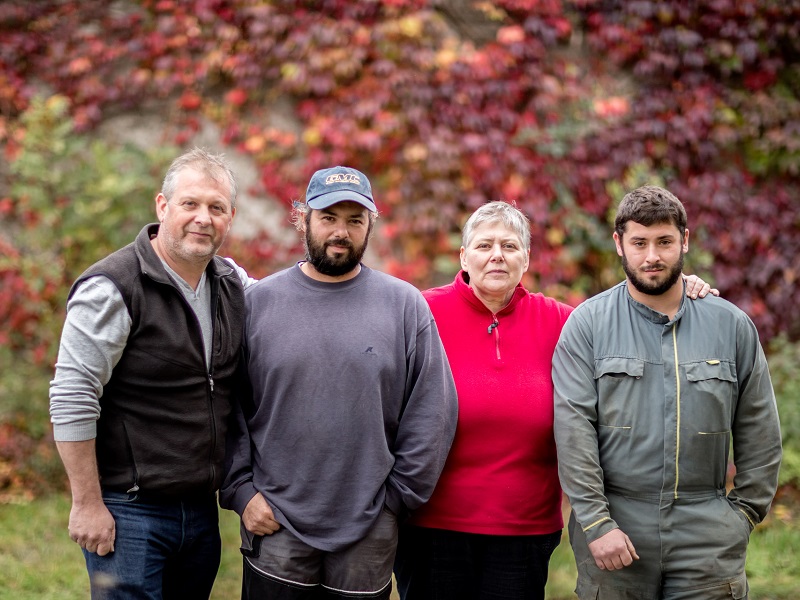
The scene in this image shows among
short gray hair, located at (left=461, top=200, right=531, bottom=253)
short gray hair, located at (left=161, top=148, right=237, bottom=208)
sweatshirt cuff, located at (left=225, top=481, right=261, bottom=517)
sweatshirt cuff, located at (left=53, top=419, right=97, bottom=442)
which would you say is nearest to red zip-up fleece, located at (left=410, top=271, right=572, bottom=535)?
short gray hair, located at (left=461, top=200, right=531, bottom=253)

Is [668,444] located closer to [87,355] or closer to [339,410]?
[339,410]

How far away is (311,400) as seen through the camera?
2646 millimetres

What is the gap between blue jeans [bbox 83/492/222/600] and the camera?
249 cm

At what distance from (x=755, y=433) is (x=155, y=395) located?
206cm

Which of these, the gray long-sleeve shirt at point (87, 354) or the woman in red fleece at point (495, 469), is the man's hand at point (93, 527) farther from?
the woman in red fleece at point (495, 469)

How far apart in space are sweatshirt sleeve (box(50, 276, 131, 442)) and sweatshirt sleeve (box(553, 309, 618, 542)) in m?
1.50

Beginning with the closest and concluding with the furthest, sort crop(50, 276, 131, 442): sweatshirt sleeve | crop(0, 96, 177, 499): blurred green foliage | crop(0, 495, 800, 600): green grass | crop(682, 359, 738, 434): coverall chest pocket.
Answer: crop(50, 276, 131, 442): sweatshirt sleeve → crop(682, 359, 738, 434): coverall chest pocket → crop(0, 495, 800, 600): green grass → crop(0, 96, 177, 499): blurred green foliage

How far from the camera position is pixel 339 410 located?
2635 mm

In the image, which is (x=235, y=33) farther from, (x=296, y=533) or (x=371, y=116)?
(x=296, y=533)

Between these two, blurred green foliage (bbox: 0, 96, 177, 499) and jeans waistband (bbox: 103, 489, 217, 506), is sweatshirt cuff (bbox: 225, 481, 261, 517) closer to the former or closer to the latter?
jeans waistband (bbox: 103, 489, 217, 506)

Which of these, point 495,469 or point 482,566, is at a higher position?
point 495,469

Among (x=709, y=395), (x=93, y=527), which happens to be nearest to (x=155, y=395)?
(x=93, y=527)

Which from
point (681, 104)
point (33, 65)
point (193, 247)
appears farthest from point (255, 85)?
point (193, 247)

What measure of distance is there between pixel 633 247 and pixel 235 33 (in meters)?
4.45
